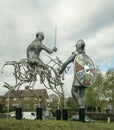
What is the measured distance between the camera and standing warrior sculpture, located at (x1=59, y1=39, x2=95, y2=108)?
2022 centimetres

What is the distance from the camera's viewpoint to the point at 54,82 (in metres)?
21.2

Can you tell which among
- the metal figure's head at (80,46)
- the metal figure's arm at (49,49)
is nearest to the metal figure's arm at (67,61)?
the metal figure's head at (80,46)

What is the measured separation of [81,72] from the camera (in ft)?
66.5

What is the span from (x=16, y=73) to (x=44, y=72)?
58.8 inches

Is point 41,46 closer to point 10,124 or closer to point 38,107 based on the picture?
point 38,107

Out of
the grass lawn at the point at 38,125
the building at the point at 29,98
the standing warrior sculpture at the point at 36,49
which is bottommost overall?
the grass lawn at the point at 38,125

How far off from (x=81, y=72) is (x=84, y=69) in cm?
29

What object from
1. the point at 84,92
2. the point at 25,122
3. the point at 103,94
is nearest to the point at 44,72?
the point at 84,92

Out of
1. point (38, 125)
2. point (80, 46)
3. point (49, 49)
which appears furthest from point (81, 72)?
point (38, 125)

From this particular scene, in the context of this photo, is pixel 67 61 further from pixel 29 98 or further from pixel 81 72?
pixel 29 98

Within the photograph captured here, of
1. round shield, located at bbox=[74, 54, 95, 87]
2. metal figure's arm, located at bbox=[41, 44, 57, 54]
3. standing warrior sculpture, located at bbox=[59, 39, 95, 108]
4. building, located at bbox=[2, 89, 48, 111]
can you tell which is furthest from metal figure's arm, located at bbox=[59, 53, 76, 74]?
building, located at bbox=[2, 89, 48, 111]

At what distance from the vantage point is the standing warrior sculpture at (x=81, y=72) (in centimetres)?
2022

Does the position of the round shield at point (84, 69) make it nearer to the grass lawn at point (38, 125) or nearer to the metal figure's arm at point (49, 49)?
the metal figure's arm at point (49, 49)

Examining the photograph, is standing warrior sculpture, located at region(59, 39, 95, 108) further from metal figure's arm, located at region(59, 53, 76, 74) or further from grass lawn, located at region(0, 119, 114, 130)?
grass lawn, located at region(0, 119, 114, 130)
